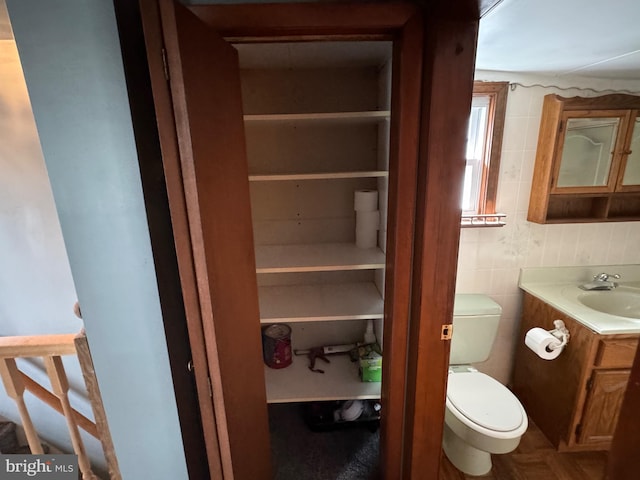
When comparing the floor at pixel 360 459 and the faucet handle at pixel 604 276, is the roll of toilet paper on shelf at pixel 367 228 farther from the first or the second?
the faucet handle at pixel 604 276

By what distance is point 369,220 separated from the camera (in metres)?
1.50

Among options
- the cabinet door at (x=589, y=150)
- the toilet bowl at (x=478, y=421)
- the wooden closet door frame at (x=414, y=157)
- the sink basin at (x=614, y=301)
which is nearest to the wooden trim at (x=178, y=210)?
the wooden closet door frame at (x=414, y=157)

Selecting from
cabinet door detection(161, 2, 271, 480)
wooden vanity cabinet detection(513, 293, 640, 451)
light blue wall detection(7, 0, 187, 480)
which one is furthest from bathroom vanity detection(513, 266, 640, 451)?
light blue wall detection(7, 0, 187, 480)

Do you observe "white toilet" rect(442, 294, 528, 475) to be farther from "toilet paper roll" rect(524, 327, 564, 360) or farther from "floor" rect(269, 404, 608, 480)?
"toilet paper roll" rect(524, 327, 564, 360)

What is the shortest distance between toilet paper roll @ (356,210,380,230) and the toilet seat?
103 cm

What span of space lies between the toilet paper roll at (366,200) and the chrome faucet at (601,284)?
5.01ft

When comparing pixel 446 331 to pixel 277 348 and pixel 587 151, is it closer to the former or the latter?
pixel 277 348

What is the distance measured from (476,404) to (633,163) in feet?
5.57

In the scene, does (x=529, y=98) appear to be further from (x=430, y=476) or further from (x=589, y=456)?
(x=589, y=456)

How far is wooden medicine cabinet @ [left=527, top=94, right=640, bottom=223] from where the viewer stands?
1.66 metres

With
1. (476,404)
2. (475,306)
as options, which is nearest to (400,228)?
(475,306)

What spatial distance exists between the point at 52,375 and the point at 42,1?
132 cm

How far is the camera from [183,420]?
93 cm

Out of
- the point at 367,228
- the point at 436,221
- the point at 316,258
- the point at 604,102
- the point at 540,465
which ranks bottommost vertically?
the point at 540,465
